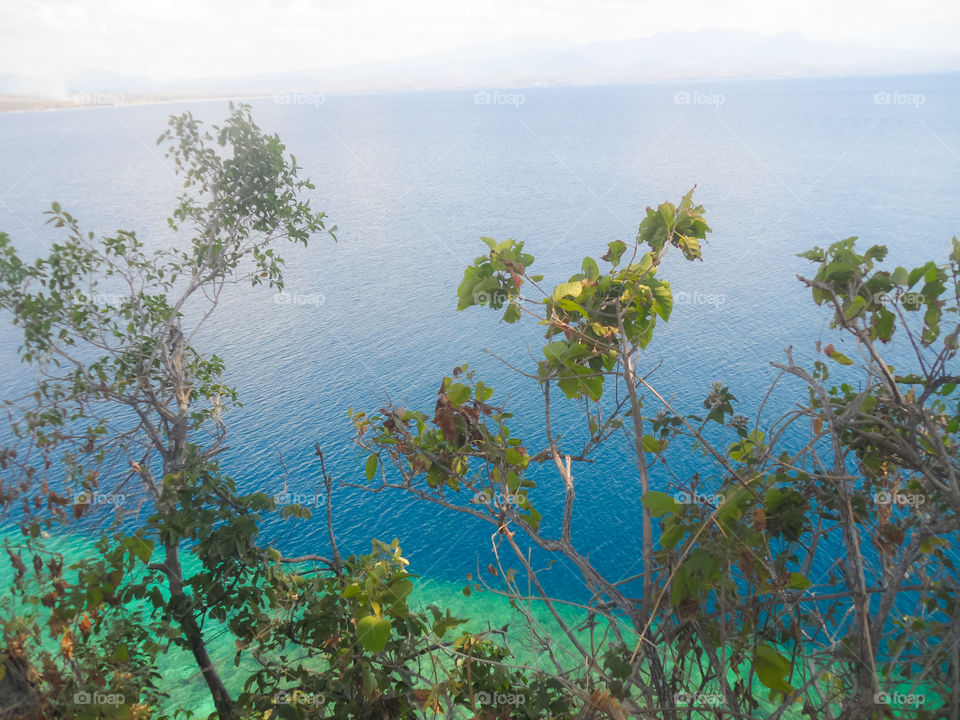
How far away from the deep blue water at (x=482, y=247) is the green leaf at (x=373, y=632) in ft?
5.96

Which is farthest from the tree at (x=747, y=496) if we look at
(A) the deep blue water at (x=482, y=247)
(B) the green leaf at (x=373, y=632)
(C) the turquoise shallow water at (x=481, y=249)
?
(C) the turquoise shallow water at (x=481, y=249)

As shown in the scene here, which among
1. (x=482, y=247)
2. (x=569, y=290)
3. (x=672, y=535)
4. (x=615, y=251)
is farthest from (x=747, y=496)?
(x=482, y=247)

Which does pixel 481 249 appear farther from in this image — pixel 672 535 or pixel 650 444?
pixel 672 535

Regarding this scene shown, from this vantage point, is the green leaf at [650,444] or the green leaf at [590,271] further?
the green leaf at [650,444]

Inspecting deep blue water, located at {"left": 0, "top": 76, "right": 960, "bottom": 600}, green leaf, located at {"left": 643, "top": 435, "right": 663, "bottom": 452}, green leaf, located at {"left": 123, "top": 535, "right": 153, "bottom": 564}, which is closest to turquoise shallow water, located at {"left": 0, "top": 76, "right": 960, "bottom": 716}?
deep blue water, located at {"left": 0, "top": 76, "right": 960, "bottom": 600}

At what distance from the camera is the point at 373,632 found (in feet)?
8.16

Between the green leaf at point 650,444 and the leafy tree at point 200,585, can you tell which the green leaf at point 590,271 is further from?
the leafy tree at point 200,585

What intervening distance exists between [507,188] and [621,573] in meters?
29.1

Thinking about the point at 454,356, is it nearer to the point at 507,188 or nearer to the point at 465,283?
the point at 465,283

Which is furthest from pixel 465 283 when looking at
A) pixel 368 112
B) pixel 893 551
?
pixel 368 112

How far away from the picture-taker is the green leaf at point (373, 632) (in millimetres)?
2467

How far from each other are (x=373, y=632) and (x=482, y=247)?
76.9ft

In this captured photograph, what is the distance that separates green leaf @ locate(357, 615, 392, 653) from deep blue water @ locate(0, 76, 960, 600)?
71.5 inches

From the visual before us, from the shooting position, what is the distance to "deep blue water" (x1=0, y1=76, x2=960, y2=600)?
13.1 metres
